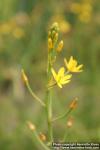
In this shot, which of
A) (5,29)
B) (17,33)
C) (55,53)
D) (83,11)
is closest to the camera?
(55,53)

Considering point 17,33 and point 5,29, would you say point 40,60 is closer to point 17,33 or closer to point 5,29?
point 17,33

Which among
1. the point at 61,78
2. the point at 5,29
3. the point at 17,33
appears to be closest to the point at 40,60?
the point at 17,33

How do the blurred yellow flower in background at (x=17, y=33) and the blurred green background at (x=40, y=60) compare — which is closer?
the blurred green background at (x=40, y=60)

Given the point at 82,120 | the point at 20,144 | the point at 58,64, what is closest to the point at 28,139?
the point at 20,144

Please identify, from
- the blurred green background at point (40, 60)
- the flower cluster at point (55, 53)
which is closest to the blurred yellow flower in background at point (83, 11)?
the blurred green background at point (40, 60)

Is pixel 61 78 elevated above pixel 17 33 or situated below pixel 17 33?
below

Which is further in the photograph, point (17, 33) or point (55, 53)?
point (17, 33)

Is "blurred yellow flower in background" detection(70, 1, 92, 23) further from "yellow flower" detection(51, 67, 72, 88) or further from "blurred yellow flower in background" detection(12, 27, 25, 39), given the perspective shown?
"yellow flower" detection(51, 67, 72, 88)

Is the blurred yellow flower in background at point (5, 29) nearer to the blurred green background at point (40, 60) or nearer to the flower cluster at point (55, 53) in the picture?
the blurred green background at point (40, 60)
